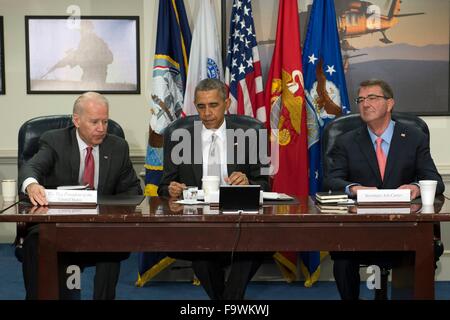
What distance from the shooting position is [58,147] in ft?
12.1

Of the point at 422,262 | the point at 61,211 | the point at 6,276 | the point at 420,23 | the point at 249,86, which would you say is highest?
the point at 420,23

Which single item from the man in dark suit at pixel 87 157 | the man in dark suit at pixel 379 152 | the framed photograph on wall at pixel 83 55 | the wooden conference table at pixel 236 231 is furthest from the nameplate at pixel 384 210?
the framed photograph on wall at pixel 83 55

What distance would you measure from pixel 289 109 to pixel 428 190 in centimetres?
171

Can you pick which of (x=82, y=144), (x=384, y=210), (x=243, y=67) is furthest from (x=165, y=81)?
(x=384, y=210)

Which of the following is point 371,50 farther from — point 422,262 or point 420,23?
point 422,262

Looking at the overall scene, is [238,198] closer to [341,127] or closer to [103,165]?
[103,165]

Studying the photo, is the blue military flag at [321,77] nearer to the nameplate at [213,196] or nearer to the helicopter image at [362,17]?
the helicopter image at [362,17]

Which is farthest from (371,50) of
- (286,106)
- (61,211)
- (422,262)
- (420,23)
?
(61,211)

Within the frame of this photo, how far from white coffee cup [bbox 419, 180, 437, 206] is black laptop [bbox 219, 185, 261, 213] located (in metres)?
0.72

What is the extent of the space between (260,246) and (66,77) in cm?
316

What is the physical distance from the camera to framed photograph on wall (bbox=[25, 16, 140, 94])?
18.3 ft

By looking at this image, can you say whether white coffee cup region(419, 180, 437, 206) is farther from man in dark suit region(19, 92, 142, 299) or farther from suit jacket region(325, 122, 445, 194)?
man in dark suit region(19, 92, 142, 299)

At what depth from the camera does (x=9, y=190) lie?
3324mm

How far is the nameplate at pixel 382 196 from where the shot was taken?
3.16 m
